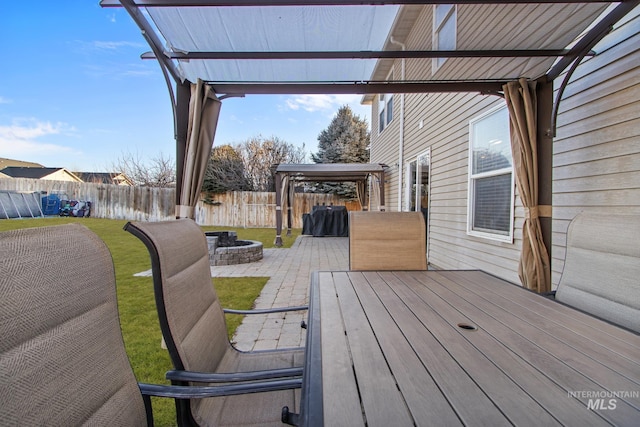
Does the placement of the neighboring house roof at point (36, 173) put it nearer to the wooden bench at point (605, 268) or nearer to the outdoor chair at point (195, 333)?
the outdoor chair at point (195, 333)

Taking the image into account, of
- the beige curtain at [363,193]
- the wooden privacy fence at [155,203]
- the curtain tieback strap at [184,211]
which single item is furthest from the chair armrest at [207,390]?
the wooden privacy fence at [155,203]

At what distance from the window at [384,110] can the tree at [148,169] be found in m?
13.2

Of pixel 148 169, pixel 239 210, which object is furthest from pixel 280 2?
pixel 148 169

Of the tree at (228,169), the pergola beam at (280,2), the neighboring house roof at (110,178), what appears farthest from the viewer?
the neighboring house roof at (110,178)

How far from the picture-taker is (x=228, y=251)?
5.91m

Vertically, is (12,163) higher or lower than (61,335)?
higher

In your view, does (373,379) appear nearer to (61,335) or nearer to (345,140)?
(61,335)

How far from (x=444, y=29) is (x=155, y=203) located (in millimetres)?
13991

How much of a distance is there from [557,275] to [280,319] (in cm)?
278

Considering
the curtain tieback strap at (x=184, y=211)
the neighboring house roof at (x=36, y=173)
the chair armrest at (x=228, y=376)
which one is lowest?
the chair armrest at (x=228, y=376)

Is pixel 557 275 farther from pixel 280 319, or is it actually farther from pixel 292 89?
pixel 292 89

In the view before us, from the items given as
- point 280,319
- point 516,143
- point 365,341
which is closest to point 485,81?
point 516,143

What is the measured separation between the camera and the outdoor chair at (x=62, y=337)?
562 mm

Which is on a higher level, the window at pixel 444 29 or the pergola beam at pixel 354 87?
the window at pixel 444 29
